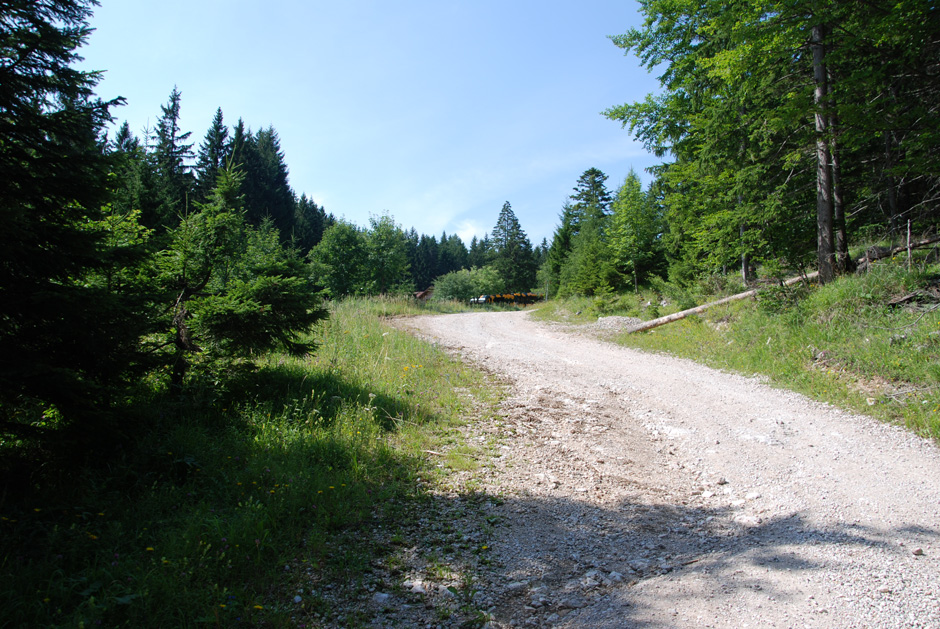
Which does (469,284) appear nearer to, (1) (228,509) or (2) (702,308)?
(2) (702,308)

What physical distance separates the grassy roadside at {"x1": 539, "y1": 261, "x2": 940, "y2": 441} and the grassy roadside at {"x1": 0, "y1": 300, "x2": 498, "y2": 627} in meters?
5.37

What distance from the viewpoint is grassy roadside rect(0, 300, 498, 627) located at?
244 centimetres

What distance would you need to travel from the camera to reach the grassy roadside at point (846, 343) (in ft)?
18.1

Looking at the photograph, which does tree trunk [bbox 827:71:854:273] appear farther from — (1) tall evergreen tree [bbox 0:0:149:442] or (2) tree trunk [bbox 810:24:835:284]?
(1) tall evergreen tree [bbox 0:0:149:442]

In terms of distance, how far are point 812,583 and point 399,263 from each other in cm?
3278

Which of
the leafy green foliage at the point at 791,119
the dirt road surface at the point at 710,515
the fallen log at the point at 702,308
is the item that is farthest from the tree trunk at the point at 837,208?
the dirt road surface at the point at 710,515

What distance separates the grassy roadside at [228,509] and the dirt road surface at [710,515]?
99cm

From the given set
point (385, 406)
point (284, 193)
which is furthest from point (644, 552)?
point (284, 193)

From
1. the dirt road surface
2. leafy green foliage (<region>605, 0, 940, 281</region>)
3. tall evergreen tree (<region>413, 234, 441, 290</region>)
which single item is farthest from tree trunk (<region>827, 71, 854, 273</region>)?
tall evergreen tree (<region>413, 234, 441, 290</region>)

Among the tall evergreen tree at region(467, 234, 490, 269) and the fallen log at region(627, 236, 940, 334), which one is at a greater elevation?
the tall evergreen tree at region(467, 234, 490, 269)

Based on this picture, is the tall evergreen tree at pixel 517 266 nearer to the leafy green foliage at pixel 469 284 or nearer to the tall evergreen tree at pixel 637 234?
the leafy green foliage at pixel 469 284

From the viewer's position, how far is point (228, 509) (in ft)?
11.2

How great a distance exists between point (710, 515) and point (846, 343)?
5.70 meters

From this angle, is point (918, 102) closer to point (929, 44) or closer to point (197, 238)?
point (929, 44)
